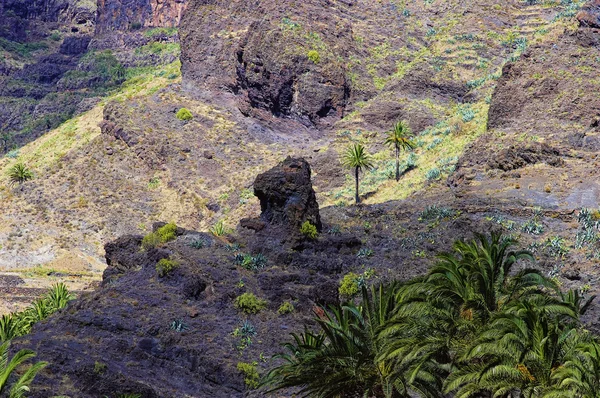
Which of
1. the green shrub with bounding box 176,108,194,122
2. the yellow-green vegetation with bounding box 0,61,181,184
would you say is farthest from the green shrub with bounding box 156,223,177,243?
the green shrub with bounding box 176,108,194,122

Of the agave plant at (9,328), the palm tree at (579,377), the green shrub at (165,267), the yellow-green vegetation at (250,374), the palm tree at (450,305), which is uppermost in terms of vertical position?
the palm tree at (579,377)

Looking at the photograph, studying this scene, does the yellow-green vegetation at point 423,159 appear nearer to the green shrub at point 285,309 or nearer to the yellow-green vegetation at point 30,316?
the green shrub at point 285,309

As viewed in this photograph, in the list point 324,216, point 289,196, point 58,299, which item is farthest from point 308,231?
point 58,299

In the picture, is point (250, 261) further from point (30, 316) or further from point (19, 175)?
point (19, 175)

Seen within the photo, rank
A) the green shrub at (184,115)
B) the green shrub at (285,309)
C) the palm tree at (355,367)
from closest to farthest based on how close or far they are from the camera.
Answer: the palm tree at (355,367)
the green shrub at (285,309)
the green shrub at (184,115)

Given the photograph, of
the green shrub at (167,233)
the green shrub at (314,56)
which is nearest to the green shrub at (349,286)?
the green shrub at (167,233)

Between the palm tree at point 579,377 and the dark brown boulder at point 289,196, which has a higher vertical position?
the palm tree at point 579,377

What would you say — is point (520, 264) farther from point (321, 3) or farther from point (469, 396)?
point (321, 3)
